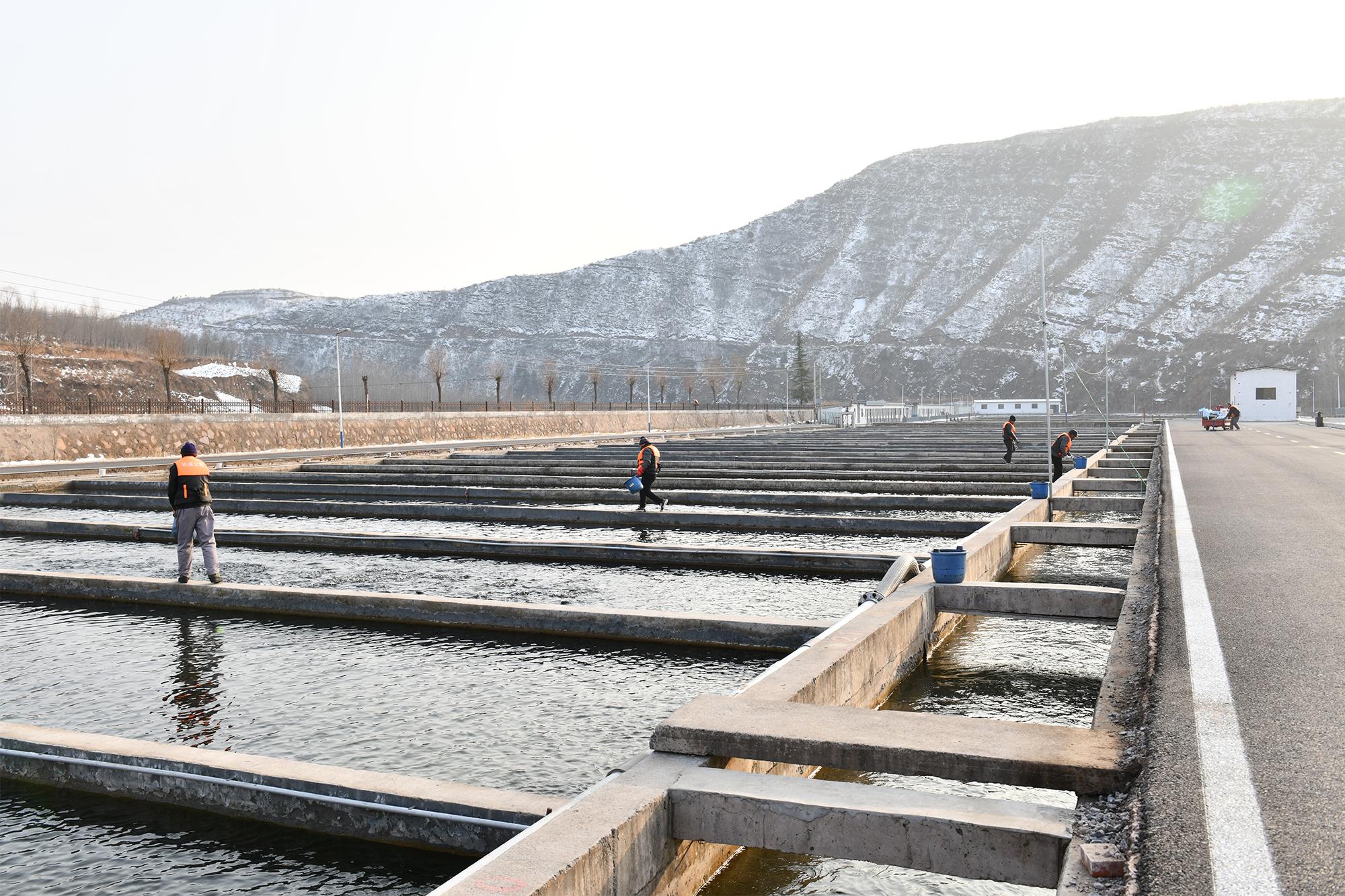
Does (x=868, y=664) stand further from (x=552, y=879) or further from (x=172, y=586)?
(x=172, y=586)

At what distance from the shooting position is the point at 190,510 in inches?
493

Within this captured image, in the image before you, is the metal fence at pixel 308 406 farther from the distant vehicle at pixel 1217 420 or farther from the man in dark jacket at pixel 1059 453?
the distant vehicle at pixel 1217 420

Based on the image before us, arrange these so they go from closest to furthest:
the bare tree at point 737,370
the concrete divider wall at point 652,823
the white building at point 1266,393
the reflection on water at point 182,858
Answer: the concrete divider wall at point 652,823 < the reflection on water at point 182,858 < the white building at point 1266,393 < the bare tree at point 737,370

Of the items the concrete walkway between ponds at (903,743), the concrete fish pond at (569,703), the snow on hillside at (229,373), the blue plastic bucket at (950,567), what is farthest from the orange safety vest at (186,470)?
the snow on hillside at (229,373)

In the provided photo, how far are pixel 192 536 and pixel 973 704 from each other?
9.55m

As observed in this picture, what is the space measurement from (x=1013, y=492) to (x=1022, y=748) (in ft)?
64.7

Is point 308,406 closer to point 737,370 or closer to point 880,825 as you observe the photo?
point 880,825

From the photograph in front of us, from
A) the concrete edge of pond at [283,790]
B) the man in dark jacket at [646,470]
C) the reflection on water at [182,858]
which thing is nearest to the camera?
the reflection on water at [182,858]

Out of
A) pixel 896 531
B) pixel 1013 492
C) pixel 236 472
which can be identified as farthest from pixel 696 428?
pixel 896 531

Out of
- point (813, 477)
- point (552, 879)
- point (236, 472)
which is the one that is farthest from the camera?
point (236, 472)

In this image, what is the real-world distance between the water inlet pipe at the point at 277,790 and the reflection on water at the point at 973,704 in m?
1.24

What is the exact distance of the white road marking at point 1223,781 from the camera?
147 inches

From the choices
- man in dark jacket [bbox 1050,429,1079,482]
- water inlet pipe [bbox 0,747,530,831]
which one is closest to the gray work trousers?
water inlet pipe [bbox 0,747,530,831]

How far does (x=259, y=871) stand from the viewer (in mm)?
5230
